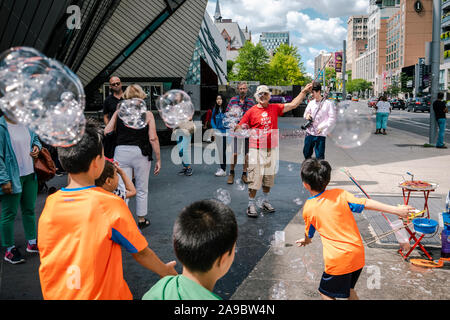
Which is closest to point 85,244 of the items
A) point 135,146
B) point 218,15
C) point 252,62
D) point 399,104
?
point 135,146

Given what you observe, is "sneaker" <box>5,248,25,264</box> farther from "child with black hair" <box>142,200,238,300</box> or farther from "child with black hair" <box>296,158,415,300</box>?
"child with black hair" <box>142,200,238,300</box>

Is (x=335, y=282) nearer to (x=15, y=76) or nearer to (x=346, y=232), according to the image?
(x=346, y=232)

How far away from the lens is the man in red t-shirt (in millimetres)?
5680

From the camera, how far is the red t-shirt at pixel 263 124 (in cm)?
568

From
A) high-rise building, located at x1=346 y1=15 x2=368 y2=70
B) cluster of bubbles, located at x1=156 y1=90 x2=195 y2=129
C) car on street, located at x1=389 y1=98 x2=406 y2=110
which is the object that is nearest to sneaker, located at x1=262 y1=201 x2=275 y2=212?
cluster of bubbles, located at x1=156 y1=90 x2=195 y2=129

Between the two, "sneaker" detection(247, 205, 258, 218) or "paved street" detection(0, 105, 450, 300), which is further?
"sneaker" detection(247, 205, 258, 218)

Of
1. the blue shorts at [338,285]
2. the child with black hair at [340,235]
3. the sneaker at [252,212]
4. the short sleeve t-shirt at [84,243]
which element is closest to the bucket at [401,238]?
the child with black hair at [340,235]

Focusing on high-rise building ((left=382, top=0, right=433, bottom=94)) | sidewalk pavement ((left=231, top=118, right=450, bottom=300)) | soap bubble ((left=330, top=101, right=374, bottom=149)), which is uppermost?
high-rise building ((left=382, top=0, right=433, bottom=94))

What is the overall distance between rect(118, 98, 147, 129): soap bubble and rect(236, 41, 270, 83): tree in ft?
202

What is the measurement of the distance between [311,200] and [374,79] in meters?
144

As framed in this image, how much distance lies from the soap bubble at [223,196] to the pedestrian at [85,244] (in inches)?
180

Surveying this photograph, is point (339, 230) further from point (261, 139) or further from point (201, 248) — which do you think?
point (261, 139)

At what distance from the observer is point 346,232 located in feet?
8.84
